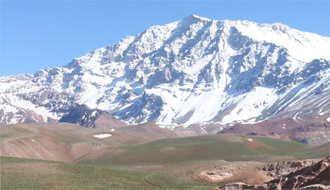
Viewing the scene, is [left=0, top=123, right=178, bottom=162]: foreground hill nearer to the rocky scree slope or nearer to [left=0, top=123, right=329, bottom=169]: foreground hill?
[left=0, top=123, right=329, bottom=169]: foreground hill

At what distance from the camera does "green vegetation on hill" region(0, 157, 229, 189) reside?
60.1 m

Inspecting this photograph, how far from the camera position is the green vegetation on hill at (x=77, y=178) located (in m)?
60.1

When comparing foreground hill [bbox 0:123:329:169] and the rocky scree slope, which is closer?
the rocky scree slope

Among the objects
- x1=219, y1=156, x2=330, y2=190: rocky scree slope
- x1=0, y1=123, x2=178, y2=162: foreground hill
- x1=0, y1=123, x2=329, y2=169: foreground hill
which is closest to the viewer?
x1=219, y1=156, x2=330, y2=190: rocky scree slope

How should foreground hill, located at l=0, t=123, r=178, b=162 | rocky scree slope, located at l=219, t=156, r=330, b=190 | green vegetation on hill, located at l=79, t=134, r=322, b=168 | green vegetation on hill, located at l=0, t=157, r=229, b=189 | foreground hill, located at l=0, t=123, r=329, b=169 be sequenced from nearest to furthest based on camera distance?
rocky scree slope, located at l=219, t=156, r=330, b=190, green vegetation on hill, located at l=0, t=157, r=229, b=189, foreground hill, located at l=0, t=123, r=178, b=162, foreground hill, located at l=0, t=123, r=329, b=169, green vegetation on hill, located at l=79, t=134, r=322, b=168

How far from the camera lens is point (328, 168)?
1925 inches

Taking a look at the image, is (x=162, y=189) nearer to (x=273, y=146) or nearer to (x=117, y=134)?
(x=273, y=146)

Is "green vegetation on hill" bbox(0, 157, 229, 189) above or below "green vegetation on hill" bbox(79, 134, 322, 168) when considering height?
below

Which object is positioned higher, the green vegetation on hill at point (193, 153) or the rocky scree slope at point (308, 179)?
the green vegetation on hill at point (193, 153)

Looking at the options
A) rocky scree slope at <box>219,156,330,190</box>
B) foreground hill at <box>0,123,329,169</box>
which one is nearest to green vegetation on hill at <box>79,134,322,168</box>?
foreground hill at <box>0,123,329,169</box>

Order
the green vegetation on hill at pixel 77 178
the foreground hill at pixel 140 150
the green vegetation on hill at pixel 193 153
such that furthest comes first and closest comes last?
the green vegetation on hill at pixel 193 153
the foreground hill at pixel 140 150
the green vegetation on hill at pixel 77 178

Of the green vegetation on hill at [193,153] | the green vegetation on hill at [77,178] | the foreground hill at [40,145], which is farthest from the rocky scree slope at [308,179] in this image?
the foreground hill at [40,145]

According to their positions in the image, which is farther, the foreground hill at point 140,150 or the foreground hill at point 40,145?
the foreground hill at point 140,150

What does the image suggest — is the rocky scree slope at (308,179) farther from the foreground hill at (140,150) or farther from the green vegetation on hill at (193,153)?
the green vegetation on hill at (193,153)
